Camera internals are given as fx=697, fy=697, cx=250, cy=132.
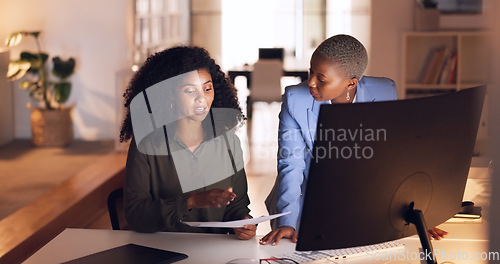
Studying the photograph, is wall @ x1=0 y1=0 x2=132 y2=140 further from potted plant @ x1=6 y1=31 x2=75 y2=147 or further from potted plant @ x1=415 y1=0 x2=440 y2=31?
potted plant @ x1=415 y1=0 x2=440 y2=31

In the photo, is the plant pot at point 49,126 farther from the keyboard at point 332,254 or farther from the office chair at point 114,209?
the keyboard at point 332,254

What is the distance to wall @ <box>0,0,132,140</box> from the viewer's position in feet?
24.7

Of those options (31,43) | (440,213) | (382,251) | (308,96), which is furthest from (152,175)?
(31,43)

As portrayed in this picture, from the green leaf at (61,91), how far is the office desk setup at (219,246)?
17.5 ft

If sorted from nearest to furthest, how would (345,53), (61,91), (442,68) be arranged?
(345,53) → (442,68) → (61,91)

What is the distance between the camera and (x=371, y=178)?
4.46ft

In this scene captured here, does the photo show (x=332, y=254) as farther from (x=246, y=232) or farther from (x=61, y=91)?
(x=61, y=91)

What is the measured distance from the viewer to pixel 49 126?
727 centimetres

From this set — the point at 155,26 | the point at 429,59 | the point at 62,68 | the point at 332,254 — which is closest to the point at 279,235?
the point at 332,254

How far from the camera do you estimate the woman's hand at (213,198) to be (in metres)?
1.91

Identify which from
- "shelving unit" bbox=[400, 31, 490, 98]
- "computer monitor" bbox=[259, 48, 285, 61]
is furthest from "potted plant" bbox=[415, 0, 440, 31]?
"computer monitor" bbox=[259, 48, 285, 61]

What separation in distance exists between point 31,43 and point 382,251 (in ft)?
21.0

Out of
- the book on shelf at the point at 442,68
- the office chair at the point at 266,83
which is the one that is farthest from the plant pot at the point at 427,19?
the office chair at the point at 266,83

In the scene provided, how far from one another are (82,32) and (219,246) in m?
6.00
